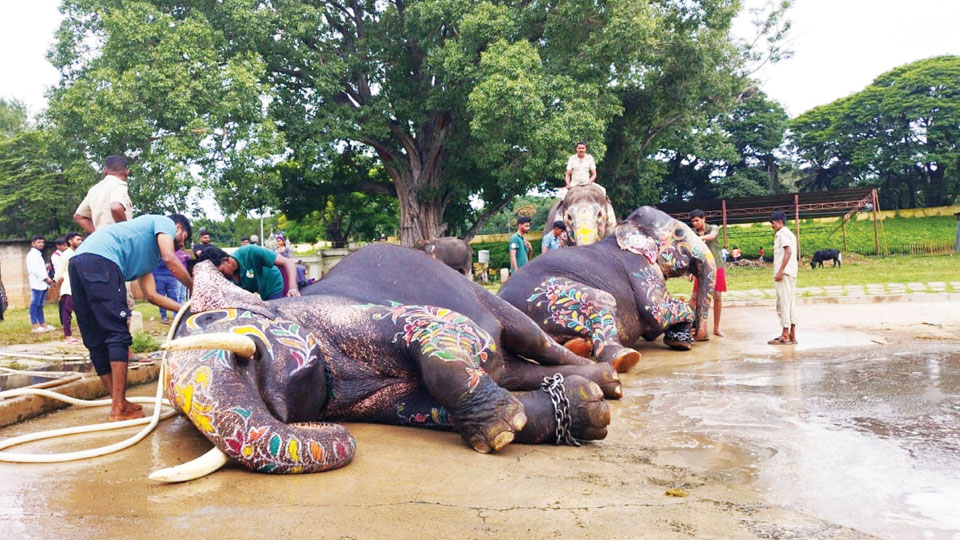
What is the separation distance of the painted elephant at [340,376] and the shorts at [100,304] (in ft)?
2.47

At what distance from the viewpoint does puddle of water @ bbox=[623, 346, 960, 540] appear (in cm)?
296

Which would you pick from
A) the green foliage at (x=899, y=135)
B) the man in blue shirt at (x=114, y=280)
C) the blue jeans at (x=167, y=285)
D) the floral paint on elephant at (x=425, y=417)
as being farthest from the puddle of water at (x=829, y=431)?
the green foliage at (x=899, y=135)

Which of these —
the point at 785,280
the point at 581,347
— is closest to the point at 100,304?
the point at 581,347

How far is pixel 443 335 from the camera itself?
3928mm

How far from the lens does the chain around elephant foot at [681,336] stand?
25.7 feet

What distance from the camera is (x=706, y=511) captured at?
2.84 meters

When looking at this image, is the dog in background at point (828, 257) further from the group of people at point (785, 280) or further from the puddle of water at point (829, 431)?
the puddle of water at point (829, 431)

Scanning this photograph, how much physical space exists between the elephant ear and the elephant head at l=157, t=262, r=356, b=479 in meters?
4.63

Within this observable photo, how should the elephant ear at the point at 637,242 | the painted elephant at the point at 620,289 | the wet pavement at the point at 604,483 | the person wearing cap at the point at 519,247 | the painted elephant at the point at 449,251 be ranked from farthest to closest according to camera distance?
1. the person wearing cap at the point at 519,247
2. the elephant ear at the point at 637,242
3. the painted elephant at the point at 620,289
4. the painted elephant at the point at 449,251
5. the wet pavement at the point at 604,483

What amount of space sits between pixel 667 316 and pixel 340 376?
436 centimetres

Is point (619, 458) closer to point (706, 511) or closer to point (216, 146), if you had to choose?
point (706, 511)

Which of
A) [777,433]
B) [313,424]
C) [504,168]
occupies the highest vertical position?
[504,168]

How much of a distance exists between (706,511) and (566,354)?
261cm

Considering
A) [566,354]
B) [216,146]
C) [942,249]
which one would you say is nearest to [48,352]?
[566,354]
